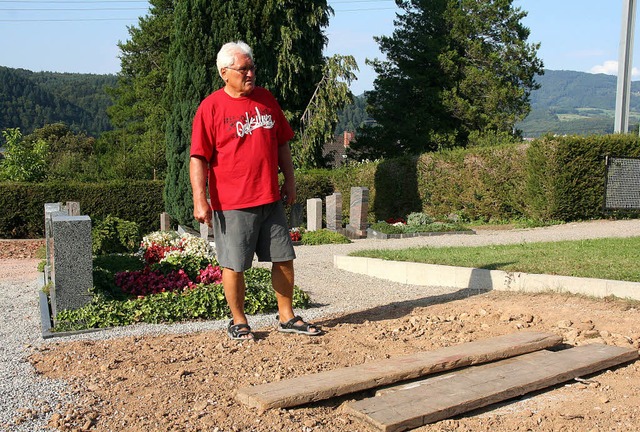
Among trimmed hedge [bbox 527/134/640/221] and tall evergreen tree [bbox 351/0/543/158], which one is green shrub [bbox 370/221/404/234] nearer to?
trimmed hedge [bbox 527/134/640/221]

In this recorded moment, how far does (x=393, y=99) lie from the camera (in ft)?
105

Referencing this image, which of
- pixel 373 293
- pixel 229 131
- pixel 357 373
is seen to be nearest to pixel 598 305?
pixel 373 293

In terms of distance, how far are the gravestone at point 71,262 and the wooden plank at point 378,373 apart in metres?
3.26

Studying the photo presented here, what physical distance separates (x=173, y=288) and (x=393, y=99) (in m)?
25.8

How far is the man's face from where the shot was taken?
4980 millimetres

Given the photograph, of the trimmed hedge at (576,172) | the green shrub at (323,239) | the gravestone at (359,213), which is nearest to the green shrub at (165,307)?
the green shrub at (323,239)

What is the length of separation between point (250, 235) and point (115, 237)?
9.26m

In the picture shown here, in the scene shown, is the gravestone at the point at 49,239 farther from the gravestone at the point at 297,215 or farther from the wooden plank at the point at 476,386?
the gravestone at the point at 297,215

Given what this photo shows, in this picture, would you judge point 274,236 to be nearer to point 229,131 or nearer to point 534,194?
point 229,131

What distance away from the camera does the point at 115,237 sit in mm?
13586

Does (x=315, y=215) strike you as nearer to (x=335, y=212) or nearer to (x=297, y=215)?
(x=335, y=212)

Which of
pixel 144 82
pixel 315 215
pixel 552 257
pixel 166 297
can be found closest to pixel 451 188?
pixel 315 215

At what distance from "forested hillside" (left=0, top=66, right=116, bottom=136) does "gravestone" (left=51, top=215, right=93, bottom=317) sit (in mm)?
87358

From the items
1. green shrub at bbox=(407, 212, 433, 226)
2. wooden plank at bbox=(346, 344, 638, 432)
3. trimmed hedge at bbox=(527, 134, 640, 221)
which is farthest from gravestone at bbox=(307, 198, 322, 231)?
wooden plank at bbox=(346, 344, 638, 432)
